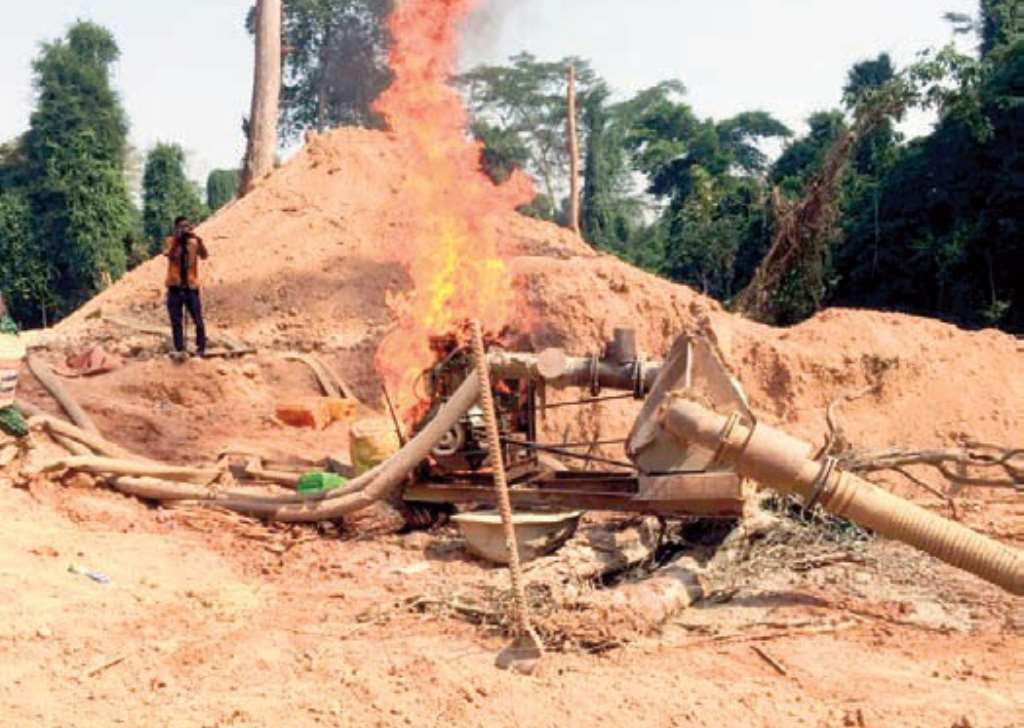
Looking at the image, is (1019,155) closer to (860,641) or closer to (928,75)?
(928,75)

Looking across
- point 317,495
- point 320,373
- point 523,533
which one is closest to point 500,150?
point 320,373

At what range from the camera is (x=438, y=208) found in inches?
346

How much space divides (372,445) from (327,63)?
34.4 m

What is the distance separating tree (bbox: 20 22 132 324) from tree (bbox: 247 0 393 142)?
22.8ft

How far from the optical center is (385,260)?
752 inches

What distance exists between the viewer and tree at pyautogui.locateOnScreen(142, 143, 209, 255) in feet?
134

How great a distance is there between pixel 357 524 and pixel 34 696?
3706 mm

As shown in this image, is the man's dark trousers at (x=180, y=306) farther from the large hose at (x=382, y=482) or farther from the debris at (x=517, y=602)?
the debris at (x=517, y=602)

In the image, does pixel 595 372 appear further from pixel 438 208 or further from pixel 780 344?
pixel 780 344

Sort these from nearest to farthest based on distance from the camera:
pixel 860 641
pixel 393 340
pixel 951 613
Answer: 1. pixel 860 641
2. pixel 951 613
3. pixel 393 340

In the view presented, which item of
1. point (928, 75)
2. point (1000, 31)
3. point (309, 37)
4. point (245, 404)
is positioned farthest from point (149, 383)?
point (309, 37)

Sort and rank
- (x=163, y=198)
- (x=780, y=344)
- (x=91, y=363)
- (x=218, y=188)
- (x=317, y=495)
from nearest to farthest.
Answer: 1. (x=317, y=495)
2. (x=780, y=344)
3. (x=91, y=363)
4. (x=163, y=198)
5. (x=218, y=188)

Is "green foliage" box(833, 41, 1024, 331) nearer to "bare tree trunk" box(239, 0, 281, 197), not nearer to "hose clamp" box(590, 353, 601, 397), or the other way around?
"bare tree trunk" box(239, 0, 281, 197)

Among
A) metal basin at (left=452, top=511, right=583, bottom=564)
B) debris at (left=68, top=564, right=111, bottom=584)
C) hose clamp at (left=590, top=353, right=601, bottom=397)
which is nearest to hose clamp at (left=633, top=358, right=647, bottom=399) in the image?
hose clamp at (left=590, top=353, right=601, bottom=397)
